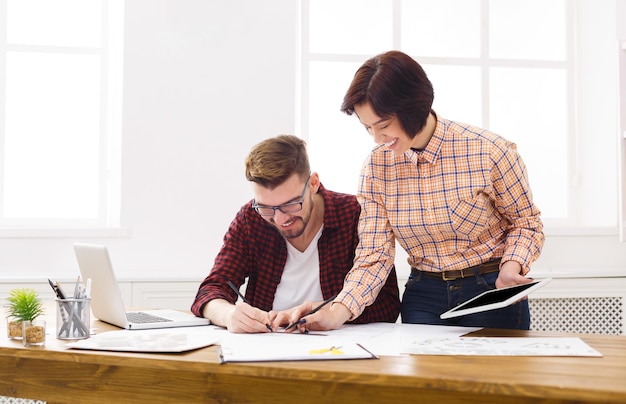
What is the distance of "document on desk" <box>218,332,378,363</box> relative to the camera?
1.42 m

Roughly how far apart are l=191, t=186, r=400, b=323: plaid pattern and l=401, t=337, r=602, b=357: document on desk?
497 millimetres

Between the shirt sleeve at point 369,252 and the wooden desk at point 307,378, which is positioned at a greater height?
the shirt sleeve at point 369,252

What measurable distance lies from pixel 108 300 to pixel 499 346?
1019mm

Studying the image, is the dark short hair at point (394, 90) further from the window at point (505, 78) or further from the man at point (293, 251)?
the window at point (505, 78)

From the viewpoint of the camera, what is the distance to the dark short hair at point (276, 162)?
6.46 ft

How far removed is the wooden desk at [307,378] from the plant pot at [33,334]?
0.07 feet

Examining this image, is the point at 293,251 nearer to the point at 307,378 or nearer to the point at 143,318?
the point at 143,318

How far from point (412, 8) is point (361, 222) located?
1.88 m

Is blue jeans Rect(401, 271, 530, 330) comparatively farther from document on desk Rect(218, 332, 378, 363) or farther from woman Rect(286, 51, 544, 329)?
document on desk Rect(218, 332, 378, 363)

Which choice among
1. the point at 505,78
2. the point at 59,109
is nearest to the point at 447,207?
the point at 505,78

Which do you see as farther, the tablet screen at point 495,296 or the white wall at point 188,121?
the white wall at point 188,121

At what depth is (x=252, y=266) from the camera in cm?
219

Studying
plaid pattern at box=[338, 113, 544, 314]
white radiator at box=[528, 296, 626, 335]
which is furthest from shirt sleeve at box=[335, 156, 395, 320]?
white radiator at box=[528, 296, 626, 335]

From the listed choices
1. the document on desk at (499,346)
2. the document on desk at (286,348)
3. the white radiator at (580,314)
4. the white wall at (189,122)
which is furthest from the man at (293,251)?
the white radiator at (580,314)
